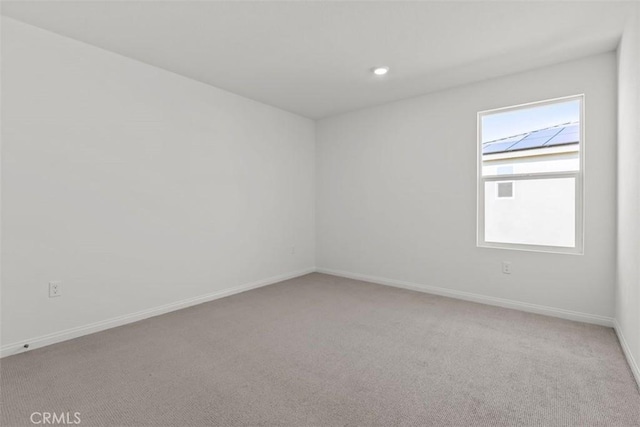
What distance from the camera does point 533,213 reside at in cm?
329

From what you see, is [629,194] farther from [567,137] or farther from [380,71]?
[380,71]

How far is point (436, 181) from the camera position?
154 inches

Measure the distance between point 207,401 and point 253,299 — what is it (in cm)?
193

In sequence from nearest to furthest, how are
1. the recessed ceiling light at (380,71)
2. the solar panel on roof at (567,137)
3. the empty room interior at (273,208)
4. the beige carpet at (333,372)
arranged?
the beige carpet at (333,372) < the empty room interior at (273,208) < the solar panel on roof at (567,137) < the recessed ceiling light at (380,71)

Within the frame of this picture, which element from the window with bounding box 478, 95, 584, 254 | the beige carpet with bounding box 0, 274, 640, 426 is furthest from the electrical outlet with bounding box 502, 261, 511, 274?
the beige carpet with bounding box 0, 274, 640, 426

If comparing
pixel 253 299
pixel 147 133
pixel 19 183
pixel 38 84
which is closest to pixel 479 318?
pixel 253 299

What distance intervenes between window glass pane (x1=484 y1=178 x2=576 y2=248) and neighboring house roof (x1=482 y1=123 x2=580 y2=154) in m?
0.36

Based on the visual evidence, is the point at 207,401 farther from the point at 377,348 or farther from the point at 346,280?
the point at 346,280

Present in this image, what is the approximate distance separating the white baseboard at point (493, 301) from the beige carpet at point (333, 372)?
0.14 m

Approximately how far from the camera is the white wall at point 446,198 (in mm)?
2908

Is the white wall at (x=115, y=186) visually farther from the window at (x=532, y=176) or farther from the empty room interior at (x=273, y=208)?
the window at (x=532, y=176)

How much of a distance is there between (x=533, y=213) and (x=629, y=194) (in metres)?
1.05

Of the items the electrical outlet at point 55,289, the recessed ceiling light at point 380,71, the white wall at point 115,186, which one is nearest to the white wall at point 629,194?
the recessed ceiling light at point 380,71

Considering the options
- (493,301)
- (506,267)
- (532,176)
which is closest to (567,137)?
(532,176)
